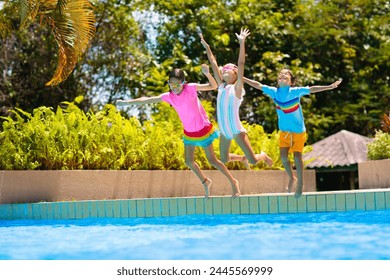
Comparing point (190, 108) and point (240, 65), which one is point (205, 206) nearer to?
point (190, 108)

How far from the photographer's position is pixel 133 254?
5652 millimetres

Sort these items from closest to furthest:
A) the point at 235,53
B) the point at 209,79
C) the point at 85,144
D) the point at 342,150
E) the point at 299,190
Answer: the point at 209,79 < the point at 299,190 < the point at 85,144 < the point at 342,150 < the point at 235,53

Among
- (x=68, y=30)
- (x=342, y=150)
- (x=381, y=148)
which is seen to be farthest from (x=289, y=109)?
(x=342, y=150)

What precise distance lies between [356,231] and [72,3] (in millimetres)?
7552

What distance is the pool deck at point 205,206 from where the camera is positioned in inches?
360

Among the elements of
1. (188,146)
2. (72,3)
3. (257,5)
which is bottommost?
(188,146)

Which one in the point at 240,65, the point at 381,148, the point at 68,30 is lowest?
the point at 381,148

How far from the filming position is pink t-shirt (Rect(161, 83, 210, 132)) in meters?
8.52

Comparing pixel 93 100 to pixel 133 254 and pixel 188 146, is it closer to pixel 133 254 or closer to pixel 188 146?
pixel 188 146

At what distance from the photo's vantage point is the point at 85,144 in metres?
11.1

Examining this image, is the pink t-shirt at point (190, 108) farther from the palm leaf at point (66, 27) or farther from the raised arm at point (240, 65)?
the palm leaf at point (66, 27)

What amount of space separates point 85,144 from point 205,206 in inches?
102

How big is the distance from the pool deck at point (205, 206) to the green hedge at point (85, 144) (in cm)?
84

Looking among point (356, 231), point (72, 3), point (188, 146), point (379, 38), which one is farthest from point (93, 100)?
point (356, 231)
